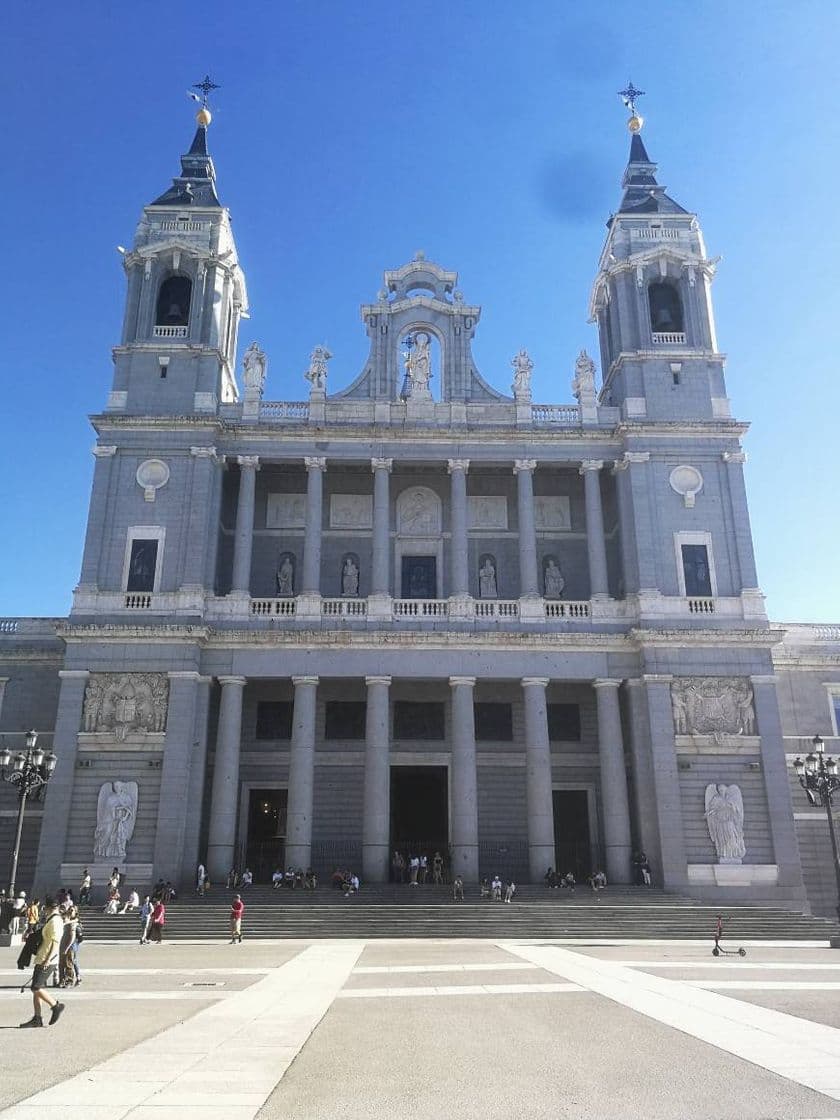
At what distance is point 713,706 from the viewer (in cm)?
3488

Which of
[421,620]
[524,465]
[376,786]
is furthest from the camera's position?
[524,465]

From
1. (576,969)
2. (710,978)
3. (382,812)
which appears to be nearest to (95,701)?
(382,812)

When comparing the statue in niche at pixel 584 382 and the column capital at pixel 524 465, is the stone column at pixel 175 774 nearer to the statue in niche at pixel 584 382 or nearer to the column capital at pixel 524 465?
the column capital at pixel 524 465

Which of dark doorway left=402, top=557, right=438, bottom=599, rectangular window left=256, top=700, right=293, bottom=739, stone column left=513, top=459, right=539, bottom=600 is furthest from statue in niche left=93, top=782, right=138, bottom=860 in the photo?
stone column left=513, top=459, right=539, bottom=600

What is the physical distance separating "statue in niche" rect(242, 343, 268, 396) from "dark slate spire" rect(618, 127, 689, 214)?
62.6ft

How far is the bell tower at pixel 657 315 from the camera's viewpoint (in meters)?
39.8

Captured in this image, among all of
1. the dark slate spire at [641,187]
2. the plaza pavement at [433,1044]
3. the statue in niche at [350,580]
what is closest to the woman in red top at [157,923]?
the plaza pavement at [433,1044]

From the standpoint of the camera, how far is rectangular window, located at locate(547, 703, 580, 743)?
38562mm

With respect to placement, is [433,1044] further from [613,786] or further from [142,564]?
[142,564]

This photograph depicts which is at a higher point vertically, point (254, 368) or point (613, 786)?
→ point (254, 368)

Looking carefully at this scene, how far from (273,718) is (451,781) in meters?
8.59

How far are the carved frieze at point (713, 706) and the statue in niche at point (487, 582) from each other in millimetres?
8783

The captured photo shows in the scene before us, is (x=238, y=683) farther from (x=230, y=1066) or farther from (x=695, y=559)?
(x=230, y=1066)

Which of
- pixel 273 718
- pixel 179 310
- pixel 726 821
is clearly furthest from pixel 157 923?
pixel 179 310
